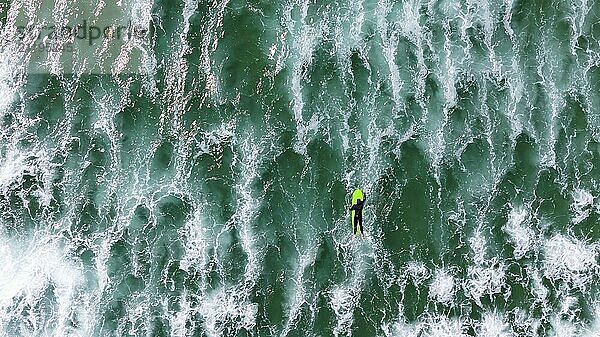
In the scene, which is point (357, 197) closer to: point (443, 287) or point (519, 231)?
point (443, 287)

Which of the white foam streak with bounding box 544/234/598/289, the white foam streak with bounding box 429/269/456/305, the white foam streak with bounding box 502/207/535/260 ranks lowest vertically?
the white foam streak with bounding box 429/269/456/305

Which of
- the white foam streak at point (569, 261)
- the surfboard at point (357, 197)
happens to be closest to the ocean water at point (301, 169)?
the white foam streak at point (569, 261)

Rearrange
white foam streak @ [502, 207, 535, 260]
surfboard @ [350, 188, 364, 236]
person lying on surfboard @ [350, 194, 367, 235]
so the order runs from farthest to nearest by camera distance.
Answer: white foam streak @ [502, 207, 535, 260], surfboard @ [350, 188, 364, 236], person lying on surfboard @ [350, 194, 367, 235]

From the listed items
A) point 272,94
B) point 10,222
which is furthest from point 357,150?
point 10,222

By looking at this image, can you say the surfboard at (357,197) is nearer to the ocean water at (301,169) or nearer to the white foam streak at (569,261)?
the ocean water at (301,169)

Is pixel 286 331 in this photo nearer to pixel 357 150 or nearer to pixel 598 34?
pixel 357 150

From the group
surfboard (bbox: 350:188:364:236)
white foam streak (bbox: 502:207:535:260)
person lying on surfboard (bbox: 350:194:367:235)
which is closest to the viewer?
person lying on surfboard (bbox: 350:194:367:235)

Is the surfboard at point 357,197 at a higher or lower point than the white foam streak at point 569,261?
higher

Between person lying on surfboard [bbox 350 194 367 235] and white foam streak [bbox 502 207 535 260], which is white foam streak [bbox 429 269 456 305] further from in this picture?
person lying on surfboard [bbox 350 194 367 235]

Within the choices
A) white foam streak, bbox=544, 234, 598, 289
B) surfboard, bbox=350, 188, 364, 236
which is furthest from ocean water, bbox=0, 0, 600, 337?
surfboard, bbox=350, 188, 364, 236

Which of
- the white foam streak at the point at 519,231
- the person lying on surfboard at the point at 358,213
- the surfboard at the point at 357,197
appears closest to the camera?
the person lying on surfboard at the point at 358,213

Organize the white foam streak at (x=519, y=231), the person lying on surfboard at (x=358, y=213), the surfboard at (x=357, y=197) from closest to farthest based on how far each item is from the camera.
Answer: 1. the person lying on surfboard at (x=358, y=213)
2. the surfboard at (x=357, y=197)
3. the white foam streak at (x=519, y=231)
